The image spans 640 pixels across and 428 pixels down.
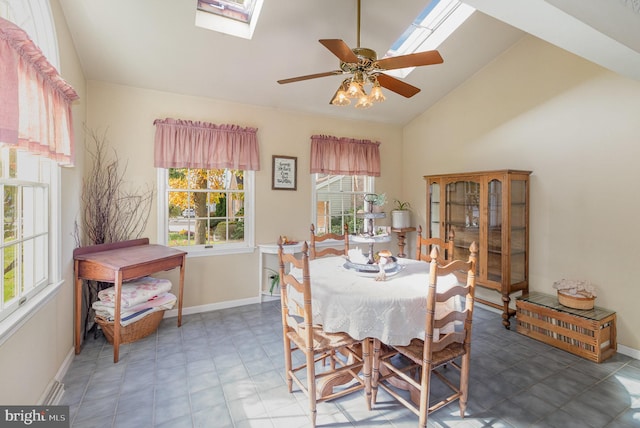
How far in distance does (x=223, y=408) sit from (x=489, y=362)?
2.10 m

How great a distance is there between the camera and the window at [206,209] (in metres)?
3.44

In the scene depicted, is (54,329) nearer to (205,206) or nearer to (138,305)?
(138,305)

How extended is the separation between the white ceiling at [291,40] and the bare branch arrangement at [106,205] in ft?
2.69

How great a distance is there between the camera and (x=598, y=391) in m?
2.12

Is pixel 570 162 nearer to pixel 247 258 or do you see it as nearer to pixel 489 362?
pixel 489 362

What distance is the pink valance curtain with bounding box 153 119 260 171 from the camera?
3262mm

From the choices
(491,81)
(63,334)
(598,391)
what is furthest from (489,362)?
(63,334)

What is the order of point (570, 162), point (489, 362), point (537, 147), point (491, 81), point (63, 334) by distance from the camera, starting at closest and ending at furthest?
point (63, 334) < point (489, 362) < point (570, 162) < point (537, 147) < point (491, 81)

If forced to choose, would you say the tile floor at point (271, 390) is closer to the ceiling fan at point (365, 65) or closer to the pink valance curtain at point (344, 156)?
the ceiling fan at point (365, 65)

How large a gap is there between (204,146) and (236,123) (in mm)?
513

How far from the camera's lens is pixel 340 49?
1.87 meters

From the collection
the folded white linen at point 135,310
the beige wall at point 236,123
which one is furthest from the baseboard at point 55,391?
the beige wall at point 236,123

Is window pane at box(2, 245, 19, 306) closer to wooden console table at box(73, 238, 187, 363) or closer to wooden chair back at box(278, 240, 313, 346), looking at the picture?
wooden console table at box(73, 238, 187, 363)

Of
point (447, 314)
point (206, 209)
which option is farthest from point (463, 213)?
point (206, 209)
